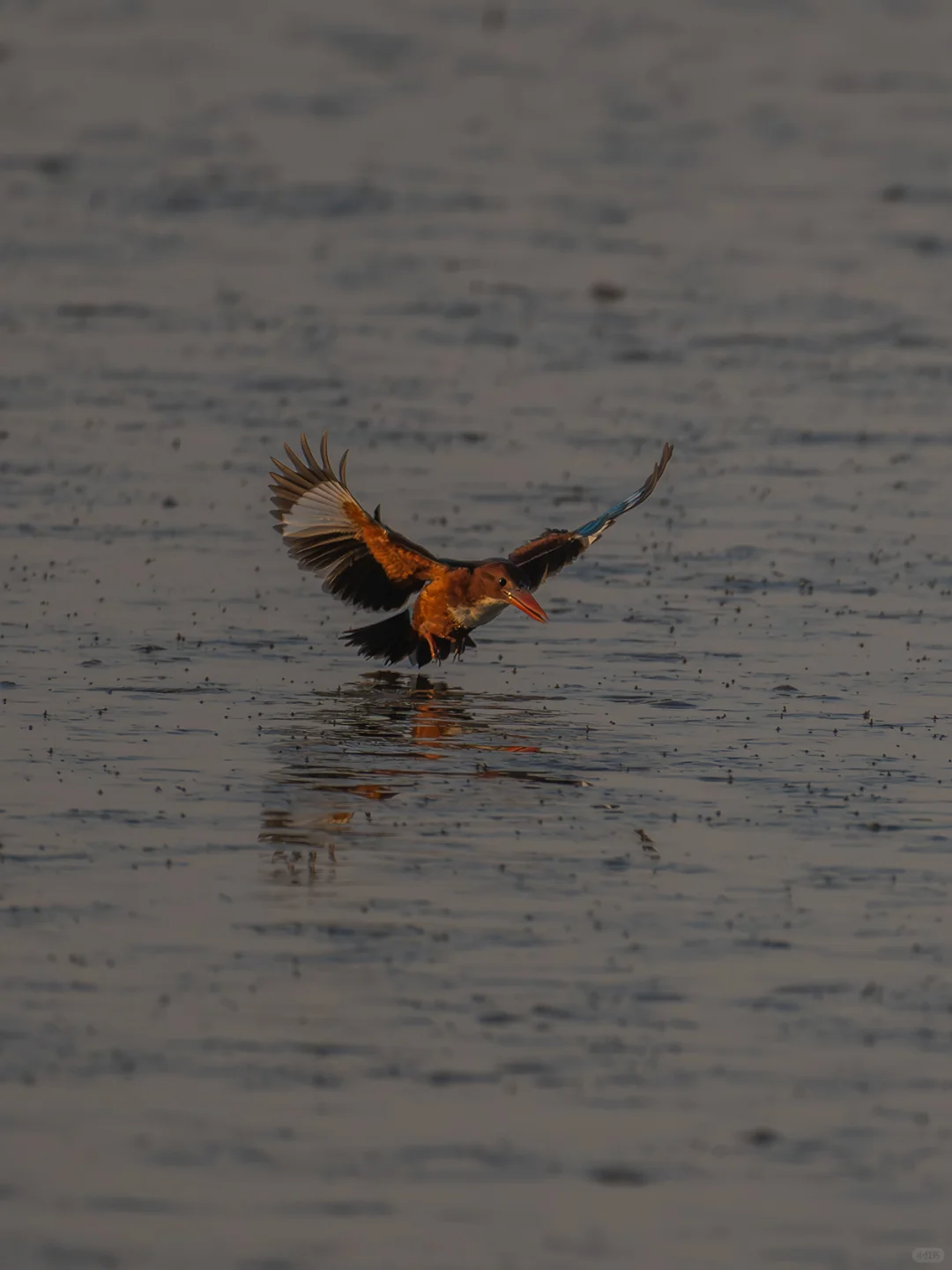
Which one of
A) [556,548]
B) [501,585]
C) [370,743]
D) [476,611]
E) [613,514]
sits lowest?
[370,743]

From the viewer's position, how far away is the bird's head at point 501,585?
10.7 meters

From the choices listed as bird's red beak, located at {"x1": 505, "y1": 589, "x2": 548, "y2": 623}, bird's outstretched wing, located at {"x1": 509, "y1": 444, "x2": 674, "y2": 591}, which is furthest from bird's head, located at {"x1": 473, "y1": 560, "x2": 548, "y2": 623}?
bird's outstretched wing, located at {"x1": 509, "y1": 444, "x2": 674, "y2": 591}

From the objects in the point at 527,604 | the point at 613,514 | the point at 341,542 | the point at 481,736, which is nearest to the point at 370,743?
the point at 481,736

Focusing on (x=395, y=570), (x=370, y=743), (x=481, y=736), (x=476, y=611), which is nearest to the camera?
(x=370, y=743)

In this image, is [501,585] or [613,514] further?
[613,514]

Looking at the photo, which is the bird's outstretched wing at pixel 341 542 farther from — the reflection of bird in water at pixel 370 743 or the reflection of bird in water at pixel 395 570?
the reflection of bird in water at pixel 370 743

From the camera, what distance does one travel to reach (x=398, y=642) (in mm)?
11117

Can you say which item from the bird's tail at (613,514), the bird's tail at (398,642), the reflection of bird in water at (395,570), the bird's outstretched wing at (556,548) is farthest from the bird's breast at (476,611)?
the bird's tail at (613,514)

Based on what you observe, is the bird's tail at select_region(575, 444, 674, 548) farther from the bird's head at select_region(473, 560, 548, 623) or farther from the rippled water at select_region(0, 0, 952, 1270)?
the bird's head at select_region(473, 560, 548, 623)

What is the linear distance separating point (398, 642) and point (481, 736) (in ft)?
3.96

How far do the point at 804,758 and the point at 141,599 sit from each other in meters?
3.74

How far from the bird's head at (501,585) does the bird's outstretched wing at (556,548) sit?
14.4 inches

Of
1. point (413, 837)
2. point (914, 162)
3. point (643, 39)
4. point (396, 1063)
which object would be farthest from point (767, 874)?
point (643, 39)

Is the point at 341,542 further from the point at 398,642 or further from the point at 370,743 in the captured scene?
the point at 370,743
